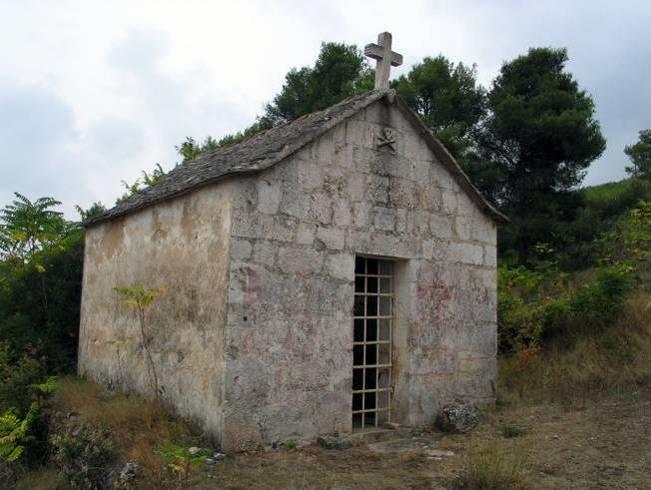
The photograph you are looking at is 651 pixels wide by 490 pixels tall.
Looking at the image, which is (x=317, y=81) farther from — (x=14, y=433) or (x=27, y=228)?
(x=14, y=433)

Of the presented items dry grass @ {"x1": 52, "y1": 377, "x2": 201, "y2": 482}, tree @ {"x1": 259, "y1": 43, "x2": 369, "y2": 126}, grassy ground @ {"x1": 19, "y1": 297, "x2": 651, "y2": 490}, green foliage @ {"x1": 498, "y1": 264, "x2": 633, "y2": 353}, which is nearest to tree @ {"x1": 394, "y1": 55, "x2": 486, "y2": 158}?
tree @ {"x1": 259, "y1": 43, "x2": 369, "y2": 126}

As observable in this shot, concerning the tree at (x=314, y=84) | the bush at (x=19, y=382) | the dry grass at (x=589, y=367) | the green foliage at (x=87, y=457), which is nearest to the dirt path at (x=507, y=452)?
the dry grass at (x=589, y=367)

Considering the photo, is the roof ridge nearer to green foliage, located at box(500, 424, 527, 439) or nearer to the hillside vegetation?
the hillside vegetation

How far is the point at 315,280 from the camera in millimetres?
7172

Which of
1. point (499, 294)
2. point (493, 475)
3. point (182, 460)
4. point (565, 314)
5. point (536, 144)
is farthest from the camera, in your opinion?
point (536, 144)

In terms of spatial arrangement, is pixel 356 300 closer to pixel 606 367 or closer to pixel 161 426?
pixel 161 426

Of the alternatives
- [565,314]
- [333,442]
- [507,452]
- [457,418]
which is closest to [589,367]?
[565,314]

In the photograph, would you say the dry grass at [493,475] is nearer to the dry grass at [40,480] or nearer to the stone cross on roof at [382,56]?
the dry grass at [40,480]

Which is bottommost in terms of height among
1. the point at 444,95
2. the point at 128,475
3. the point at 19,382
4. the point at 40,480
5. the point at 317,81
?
the point at 40,480

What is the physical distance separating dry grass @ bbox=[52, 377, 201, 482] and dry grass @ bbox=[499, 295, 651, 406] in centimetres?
518

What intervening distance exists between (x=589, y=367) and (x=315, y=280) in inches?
199

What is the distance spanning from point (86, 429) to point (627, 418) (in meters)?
6.77

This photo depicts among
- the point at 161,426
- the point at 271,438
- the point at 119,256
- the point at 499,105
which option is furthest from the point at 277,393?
the point at 499,105

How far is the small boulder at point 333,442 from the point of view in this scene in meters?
6.90
